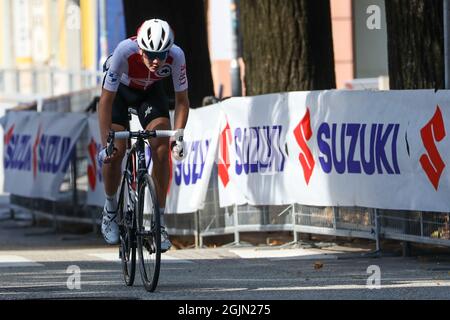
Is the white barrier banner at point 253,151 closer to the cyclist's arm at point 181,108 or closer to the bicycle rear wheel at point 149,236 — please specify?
the cyclist's arm at point 181,108

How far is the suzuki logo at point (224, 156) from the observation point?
635 inches

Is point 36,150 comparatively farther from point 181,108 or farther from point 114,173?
point 181,108

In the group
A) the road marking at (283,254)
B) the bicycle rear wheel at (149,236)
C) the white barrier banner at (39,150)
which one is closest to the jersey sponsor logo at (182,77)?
the bicycle rear wheel at (149,236)

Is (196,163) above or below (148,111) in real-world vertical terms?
below

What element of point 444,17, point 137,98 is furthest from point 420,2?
point 137,98

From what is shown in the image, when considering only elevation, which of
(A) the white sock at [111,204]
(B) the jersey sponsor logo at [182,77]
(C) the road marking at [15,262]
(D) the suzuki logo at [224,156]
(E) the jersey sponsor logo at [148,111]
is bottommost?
(C) the road marking at [15,262]

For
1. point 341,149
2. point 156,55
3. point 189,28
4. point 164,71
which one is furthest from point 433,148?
point 189,28

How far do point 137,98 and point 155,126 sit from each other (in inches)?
9.9

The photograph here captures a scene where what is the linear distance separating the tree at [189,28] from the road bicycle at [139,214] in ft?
25.8

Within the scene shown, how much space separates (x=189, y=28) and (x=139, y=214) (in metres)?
9.06

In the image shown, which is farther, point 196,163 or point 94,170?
point 94,170

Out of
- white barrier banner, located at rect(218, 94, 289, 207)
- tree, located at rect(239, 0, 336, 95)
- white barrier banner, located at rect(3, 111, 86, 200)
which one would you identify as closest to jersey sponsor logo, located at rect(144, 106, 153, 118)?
white barrier banner, located at rect(218, 94, 289, 207)

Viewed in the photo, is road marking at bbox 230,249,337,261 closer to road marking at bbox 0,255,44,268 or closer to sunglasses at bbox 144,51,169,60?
road marking at bbox 0,255,44,268

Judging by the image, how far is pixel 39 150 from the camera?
68.2 ft
